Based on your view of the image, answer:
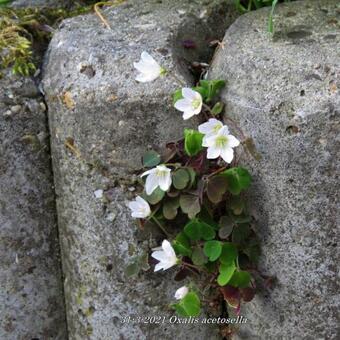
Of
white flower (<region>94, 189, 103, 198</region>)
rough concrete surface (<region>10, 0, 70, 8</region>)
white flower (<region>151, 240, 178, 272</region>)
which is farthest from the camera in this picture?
rough concrete surface (<region>10, 0, 70, 8</region>)

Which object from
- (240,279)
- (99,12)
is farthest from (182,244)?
(99,12)

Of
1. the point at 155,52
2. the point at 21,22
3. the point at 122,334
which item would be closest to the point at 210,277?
the point at 122,334

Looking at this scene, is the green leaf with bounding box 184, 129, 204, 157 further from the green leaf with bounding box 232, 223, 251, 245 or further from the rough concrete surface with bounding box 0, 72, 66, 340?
the rough concrete surface with bounding box 0, 72, 66, 340

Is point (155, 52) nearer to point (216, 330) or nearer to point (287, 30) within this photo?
point (287, 30)

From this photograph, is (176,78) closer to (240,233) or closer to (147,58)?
(147,58)

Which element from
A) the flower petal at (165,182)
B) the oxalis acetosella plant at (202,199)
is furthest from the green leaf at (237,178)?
the flower petal at (165,182)

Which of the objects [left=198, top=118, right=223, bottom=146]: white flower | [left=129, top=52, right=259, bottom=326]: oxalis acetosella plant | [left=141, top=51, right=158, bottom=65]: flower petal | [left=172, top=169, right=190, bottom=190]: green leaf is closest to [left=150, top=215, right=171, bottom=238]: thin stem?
[left=129, top=52, right=259, bottom=326]: oxalis acetosella plant

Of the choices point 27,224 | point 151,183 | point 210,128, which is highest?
point 210,128
